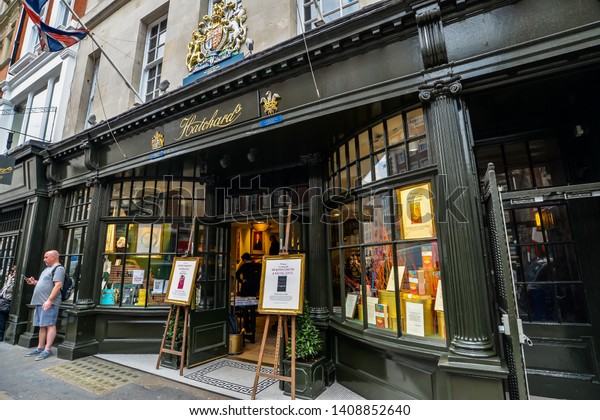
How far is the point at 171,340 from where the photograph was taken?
19.9 feet

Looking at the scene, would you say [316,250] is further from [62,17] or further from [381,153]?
[62,17]

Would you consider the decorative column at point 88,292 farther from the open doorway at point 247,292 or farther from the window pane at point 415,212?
the window pane at point 415,212

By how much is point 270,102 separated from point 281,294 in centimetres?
308

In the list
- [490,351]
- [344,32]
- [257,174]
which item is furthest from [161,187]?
[490,351]

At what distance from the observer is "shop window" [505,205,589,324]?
13.5ft

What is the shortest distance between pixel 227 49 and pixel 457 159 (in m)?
5.15

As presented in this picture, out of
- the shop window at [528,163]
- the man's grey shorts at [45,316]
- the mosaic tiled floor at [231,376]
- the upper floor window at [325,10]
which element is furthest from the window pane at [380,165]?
the man's grey shorts at [45,316]

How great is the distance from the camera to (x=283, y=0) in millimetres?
5711

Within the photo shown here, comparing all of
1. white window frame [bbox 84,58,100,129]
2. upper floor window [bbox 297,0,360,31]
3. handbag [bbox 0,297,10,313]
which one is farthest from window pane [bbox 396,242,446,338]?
handbag [bbox 0,297,10,313]

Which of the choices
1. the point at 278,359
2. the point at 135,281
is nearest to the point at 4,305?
the point at 135,281

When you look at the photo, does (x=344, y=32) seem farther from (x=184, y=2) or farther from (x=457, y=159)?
(x=184, y=2)

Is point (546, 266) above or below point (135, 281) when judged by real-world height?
above

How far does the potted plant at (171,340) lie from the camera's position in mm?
5679

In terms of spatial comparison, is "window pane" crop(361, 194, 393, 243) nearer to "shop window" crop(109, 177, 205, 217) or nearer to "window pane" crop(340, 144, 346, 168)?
"window pane" crop(340, 144, 346, 168)
